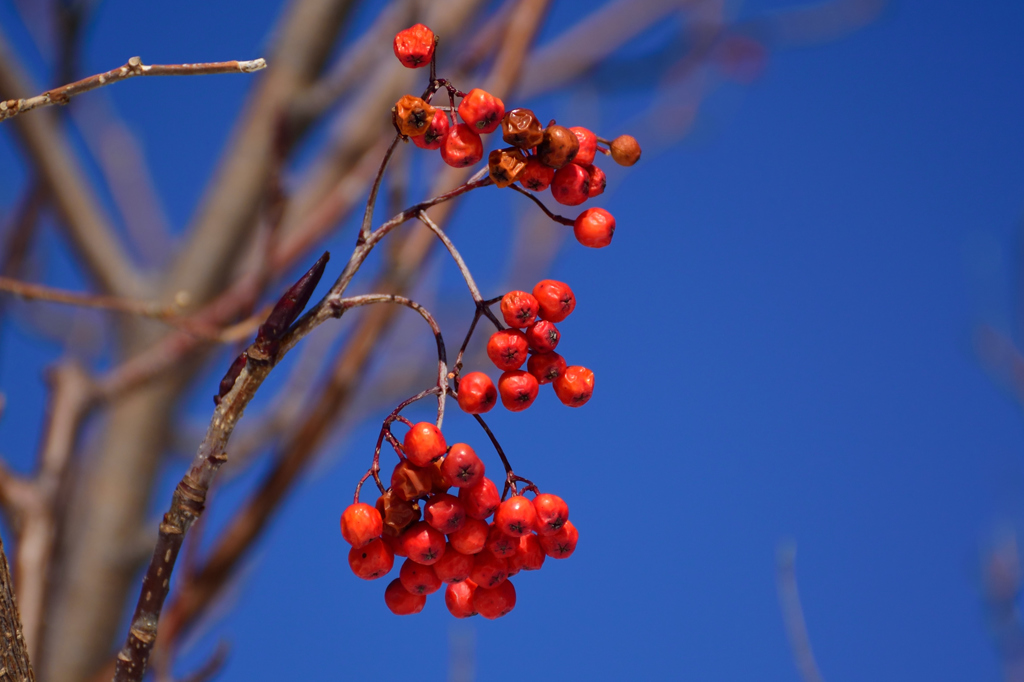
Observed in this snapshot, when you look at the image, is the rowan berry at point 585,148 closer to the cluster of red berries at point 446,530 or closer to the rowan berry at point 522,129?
the rowan berry at point 522,129

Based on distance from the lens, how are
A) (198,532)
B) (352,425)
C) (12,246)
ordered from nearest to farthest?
(198,532) → (12,246) → (352,425)

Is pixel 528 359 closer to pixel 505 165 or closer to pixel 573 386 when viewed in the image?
pixel 573 386

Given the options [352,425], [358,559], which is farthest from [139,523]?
[358,559]

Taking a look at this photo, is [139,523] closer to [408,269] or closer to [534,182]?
[408,269]

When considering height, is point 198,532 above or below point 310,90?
below

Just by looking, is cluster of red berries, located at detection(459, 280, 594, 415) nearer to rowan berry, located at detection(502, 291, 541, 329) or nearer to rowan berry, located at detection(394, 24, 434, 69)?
rowan berry, located at detection(502, 291, 541, 329)

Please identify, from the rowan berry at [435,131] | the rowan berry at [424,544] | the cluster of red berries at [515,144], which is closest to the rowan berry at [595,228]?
the cluster of red berries at [515,144]

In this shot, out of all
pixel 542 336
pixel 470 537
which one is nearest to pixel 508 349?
pixel 542 336
